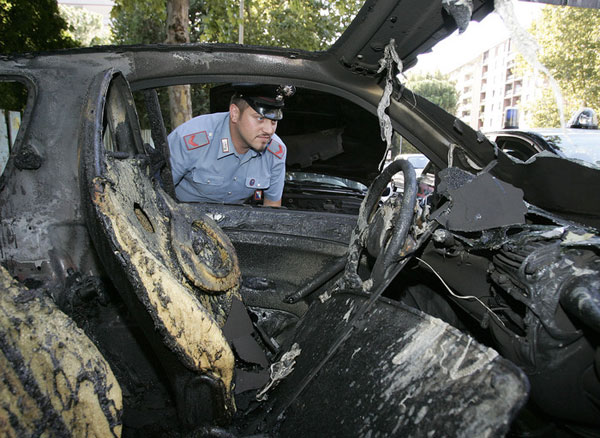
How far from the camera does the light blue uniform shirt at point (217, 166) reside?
297 centimetres

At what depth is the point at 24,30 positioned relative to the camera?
28.1 feet

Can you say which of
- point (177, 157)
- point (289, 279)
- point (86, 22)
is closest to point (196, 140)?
point (177, 157)

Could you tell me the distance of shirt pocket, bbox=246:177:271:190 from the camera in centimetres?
314

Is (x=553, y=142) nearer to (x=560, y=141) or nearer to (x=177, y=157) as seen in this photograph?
(x=560, y=141)

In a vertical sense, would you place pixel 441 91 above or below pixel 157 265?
above

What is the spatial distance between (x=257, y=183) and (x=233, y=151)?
0.30m

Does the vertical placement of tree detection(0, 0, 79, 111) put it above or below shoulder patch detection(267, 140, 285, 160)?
above

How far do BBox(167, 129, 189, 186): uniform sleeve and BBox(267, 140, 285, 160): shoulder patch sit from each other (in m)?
0.68

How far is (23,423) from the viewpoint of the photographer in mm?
988

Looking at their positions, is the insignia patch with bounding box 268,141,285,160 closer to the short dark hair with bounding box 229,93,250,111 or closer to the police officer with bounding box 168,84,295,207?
the police officer with bounding box 168,84,295,207

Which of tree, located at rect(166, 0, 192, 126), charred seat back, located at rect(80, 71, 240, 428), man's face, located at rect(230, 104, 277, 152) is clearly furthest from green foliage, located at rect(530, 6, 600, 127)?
charred seat back, located at rect(80, 71, 240, 428)

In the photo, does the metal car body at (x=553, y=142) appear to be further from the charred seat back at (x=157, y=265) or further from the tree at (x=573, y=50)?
the tree at (x=573, y=50)

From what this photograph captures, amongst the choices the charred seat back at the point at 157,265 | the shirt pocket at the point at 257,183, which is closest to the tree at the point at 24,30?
the shirt pocket at the point at 257,183

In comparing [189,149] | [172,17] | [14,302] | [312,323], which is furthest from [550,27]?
[14,302]
